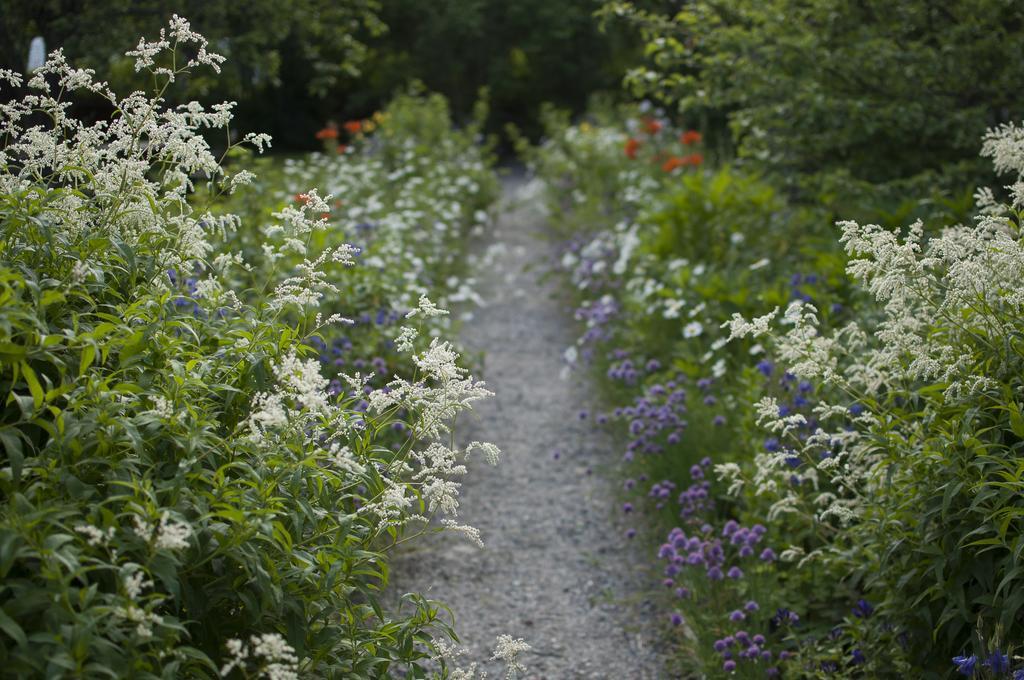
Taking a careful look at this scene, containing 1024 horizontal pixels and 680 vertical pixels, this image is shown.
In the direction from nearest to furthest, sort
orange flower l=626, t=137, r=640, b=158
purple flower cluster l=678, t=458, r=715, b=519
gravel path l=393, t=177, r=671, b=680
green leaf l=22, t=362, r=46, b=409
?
green leaf l=22, t=362, r=46, b=409 → gravel path l=393, t=177, r=671, b=680 → purple flower cluster l=678, t=458, r=715, b=519 → orange flower l=626, t=137, r=640, b=158

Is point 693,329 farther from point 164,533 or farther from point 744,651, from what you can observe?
point 164,533

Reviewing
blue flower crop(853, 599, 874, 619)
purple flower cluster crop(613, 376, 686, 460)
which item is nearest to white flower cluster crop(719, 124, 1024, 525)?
blue flower crop(853, 599, 874, 619)

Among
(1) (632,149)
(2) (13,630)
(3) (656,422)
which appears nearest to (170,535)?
(2) (13,630)

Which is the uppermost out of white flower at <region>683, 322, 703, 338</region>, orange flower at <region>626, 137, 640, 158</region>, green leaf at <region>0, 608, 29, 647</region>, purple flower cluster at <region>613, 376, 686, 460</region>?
orange flower at <region>626, 137, 640, 158</region>

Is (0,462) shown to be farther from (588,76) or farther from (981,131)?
(588,76)

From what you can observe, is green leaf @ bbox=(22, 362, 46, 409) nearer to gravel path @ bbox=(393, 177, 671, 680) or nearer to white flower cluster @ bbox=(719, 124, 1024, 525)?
gravel path @ bbox=(393, 177, 671, 680)

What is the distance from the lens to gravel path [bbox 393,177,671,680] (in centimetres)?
353

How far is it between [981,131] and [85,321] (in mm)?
5282

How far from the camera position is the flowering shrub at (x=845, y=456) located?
8.29 ft

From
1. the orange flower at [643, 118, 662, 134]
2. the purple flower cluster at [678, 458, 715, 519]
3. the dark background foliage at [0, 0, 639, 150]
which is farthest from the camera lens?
the dark background foliage at [0, 0, 639, 150]

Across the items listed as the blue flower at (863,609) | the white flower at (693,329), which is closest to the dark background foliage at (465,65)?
the white flower at (693,329)

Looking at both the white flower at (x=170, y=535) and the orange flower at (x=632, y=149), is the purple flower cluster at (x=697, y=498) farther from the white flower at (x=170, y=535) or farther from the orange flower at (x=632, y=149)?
the orange flower at (x=632, y=149)

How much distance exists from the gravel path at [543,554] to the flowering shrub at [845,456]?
0.19m

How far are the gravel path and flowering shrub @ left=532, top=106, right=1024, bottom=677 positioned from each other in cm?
19
